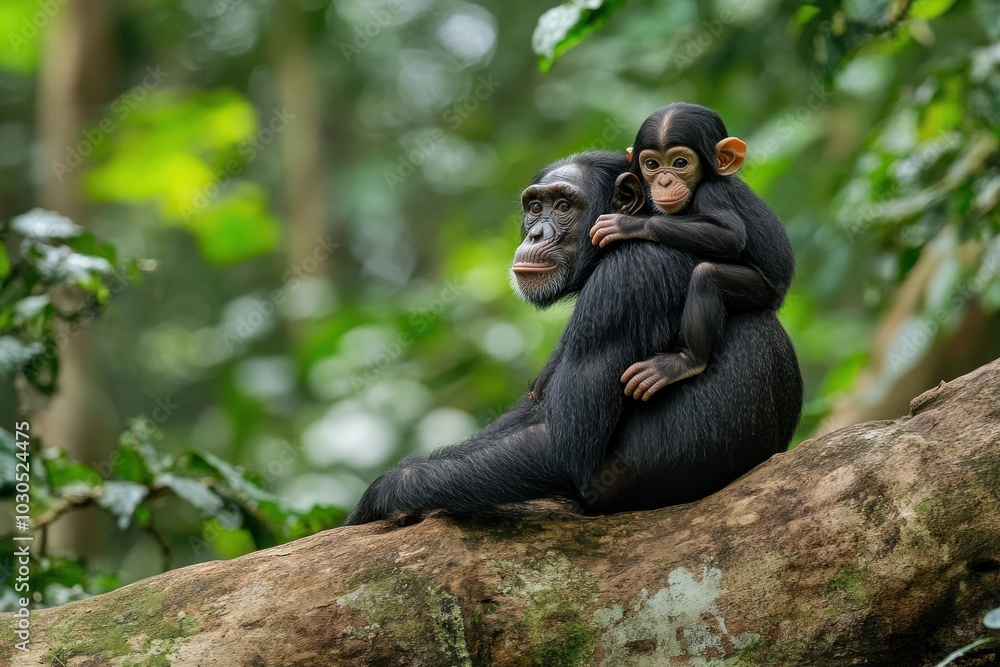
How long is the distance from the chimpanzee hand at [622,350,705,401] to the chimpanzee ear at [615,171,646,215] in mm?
926

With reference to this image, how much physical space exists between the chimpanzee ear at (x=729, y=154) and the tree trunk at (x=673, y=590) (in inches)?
55.6

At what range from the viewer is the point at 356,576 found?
12.5 ft

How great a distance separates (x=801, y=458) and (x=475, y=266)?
32.7 ft

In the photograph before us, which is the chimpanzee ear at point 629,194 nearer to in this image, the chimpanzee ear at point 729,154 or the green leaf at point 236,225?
the chimpanzee ear at point 729,154

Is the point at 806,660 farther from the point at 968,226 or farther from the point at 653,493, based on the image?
the point at 968,226

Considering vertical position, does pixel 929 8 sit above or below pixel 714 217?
above

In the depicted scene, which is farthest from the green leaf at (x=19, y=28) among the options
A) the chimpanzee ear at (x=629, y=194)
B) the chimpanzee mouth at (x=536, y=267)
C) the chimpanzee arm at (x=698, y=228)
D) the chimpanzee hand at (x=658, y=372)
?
the chimpanzee hand at (x=658, y=372)

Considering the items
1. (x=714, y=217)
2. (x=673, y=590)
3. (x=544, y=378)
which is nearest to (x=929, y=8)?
(x=714, y=217)

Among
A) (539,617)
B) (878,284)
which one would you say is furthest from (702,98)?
(539,617)

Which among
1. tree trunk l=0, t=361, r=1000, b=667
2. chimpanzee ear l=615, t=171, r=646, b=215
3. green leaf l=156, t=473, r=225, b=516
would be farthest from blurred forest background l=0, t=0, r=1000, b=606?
tree trunk l=0, t=361, r=1000, b=667

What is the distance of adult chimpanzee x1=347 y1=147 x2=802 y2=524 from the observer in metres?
4.23

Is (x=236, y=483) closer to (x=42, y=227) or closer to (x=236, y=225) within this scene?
(x=42, y=227)

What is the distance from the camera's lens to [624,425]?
4402 millimetres

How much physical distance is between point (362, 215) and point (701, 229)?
44.5 ft
